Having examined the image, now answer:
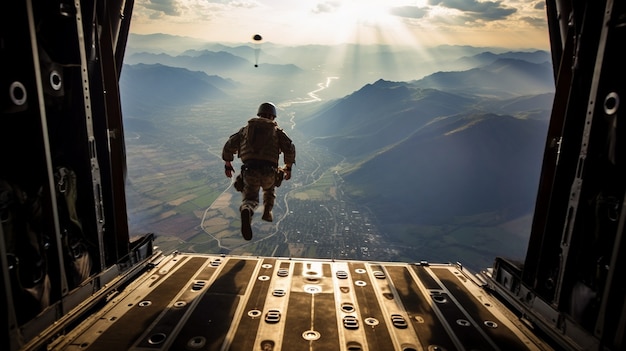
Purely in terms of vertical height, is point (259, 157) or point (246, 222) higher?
point (259, 157)

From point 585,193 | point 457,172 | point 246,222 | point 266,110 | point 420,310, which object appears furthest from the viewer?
point 457,172

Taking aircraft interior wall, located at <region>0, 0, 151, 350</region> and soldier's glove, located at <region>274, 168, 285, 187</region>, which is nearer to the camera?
aircraft interior wall, located at <region>0, 0, 151, 350</region>

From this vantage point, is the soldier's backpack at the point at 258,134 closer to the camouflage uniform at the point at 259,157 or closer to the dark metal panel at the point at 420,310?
the camouflage uniform at the point at 259,157

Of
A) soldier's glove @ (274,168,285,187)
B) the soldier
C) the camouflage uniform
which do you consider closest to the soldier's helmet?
the soldier

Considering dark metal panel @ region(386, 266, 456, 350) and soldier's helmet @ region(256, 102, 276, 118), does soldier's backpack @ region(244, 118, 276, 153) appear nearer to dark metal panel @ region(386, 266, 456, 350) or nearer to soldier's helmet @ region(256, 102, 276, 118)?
soldier's helmet @ region(256, 102, 276, 118)

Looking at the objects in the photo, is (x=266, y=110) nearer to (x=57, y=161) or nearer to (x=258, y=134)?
(x=258, y=134)

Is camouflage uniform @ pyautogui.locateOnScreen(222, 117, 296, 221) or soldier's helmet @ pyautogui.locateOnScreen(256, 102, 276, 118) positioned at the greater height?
soldier's helmet @ pyautogui.locateOnScreen(256, 102, 276, 118)

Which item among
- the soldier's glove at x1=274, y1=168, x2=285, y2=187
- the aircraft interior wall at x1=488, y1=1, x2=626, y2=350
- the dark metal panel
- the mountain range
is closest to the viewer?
the aircraft interior wall at x1=488, y1=1, x2=626, y2=350

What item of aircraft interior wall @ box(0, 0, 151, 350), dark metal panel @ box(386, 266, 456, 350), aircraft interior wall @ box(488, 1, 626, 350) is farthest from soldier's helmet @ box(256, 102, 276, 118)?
aircraft interior wall @ box(488, 1, 626, 350)

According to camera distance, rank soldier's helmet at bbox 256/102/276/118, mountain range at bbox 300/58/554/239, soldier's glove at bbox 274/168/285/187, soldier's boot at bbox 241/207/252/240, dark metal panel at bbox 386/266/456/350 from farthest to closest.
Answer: mountain range at bbox 300/58/554/239 < soldier's glove at bbox 274/168/285/187 < soldier's helmet at bbox 256/102/276/118 < soldier's boot at bbox 241/207/252/240 < dark metal panel at bbox 386/266/456/350

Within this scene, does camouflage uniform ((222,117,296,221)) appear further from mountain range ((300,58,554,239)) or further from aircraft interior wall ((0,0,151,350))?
mountain range ((300,58,554,239))

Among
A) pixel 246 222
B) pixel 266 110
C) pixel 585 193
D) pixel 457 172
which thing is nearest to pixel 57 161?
pixel 246 222

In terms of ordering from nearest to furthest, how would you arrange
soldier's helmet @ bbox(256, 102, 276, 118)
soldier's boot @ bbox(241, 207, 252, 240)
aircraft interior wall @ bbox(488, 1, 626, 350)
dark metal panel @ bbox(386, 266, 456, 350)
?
aircraft interior wall @ bbox(488, 1, 626, 350), dark metal panel @ bbox(386, 266, 456, 350), soldier's boot @ bbox(241, 207, 252, 240), soldier's helmet @ bbox(256, 102, 276, 118)
